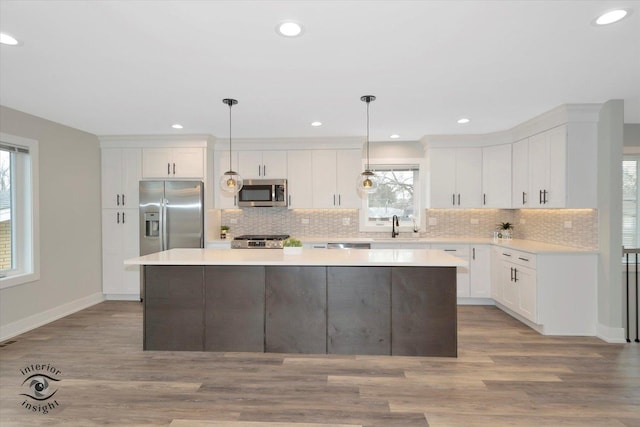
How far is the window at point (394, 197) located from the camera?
593 cm

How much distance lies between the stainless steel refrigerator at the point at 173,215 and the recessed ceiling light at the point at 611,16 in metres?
4.77

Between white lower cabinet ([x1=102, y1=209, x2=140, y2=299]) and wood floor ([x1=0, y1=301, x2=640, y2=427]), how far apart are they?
5.25ft

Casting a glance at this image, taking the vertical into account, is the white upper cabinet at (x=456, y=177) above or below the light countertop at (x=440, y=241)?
above

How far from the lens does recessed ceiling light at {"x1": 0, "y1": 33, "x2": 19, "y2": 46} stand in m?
2.35

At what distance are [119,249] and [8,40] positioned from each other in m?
3.60

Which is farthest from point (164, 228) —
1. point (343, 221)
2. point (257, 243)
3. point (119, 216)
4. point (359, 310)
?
point (359, 310)

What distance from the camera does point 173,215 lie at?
17.3 feet

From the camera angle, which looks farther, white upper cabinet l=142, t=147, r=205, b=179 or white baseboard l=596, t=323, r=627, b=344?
white upper cabinet l=142, t=147, r=205, b=179

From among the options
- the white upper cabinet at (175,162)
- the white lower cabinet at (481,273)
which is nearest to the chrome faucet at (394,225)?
the white lower cabinet at (481,273)

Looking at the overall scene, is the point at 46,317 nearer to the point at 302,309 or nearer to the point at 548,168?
the point at 302,309

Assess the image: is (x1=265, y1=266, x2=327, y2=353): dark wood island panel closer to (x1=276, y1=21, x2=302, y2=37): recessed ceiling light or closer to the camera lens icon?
the camera lens icon

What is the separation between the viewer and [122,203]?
5406mm

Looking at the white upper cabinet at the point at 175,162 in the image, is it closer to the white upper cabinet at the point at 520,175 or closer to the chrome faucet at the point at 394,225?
the chrome faucet at the point at 394,225

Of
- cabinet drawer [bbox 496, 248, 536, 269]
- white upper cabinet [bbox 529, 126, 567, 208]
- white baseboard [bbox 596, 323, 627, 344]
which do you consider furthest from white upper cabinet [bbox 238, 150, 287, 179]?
white baseboard [bbox 596, 323, 627, 344]
